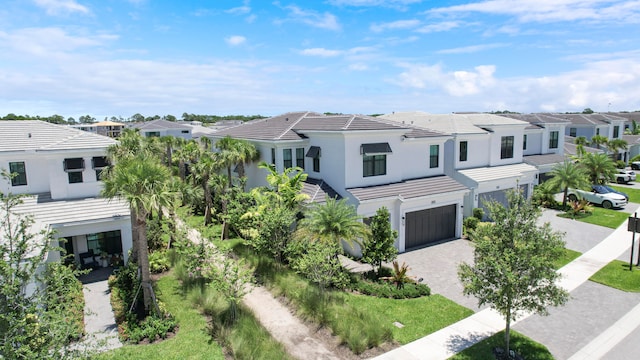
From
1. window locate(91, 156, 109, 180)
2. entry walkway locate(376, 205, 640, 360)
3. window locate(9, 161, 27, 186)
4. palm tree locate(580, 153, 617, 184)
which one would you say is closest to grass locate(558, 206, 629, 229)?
palm tree locate(580, 153, 617, 184)

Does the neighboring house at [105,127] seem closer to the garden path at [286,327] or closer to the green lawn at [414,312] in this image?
the garden path at [286,327]

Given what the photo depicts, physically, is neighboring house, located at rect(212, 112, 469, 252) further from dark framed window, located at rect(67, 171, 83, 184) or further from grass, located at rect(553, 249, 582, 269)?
dark framed window, located at rect(67, 171, 83, 184)

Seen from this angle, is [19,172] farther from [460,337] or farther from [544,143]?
[544,143]

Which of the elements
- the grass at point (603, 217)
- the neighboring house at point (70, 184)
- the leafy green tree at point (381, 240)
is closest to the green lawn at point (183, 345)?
the neighboring house at point (70, 184)

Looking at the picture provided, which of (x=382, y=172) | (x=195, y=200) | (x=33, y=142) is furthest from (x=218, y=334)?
(x=195, y=200)

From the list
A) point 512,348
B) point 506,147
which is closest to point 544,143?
point 506,147
